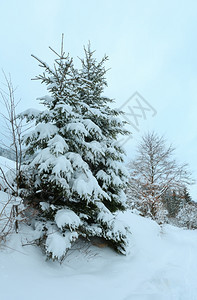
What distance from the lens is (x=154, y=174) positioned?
11.7 m

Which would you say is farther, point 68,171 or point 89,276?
point 68,171

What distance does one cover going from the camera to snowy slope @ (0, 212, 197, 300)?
215cm

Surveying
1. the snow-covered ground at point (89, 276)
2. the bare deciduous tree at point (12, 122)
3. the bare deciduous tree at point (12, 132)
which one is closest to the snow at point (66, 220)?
the snow-covered ground at point (89, 276)

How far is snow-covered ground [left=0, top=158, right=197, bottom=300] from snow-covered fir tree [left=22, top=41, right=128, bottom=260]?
0.28 m

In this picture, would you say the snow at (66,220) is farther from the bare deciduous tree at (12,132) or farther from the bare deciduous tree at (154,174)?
the bare deciduous tree at (154,174)

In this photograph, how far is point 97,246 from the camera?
3.97 m

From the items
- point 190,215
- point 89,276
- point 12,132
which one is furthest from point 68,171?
point 190,215

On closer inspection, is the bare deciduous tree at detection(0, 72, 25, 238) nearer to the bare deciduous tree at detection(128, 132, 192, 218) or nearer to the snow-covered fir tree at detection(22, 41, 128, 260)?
the snow-covered fir tree at detection(22, 41, 128, 260)

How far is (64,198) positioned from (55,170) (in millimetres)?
931

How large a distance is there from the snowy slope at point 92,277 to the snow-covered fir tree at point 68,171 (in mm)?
295

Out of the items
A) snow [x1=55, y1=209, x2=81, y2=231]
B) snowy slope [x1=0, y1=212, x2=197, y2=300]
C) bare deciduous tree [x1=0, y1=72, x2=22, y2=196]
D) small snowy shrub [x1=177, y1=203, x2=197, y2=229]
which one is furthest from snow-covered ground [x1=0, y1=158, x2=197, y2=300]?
small snowy shrub [x1=177, y1=203, x2=197, y2=229]

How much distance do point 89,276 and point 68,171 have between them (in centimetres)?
198

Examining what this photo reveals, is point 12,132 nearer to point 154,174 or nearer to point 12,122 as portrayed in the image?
point 12,122

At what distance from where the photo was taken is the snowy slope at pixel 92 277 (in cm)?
215
